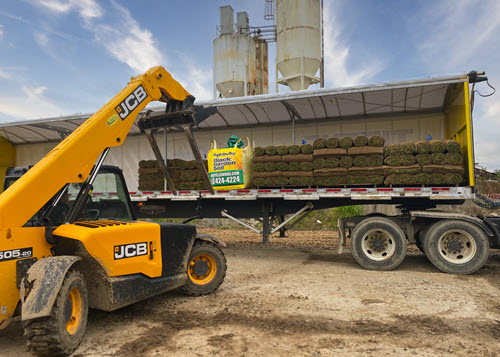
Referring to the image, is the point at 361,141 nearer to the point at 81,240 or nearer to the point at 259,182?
the point at 259,182

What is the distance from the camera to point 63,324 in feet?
10.9

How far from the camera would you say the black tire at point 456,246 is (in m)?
6.98

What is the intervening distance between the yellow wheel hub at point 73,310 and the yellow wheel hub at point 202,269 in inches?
78.4

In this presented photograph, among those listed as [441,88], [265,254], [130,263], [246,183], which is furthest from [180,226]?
[441,88]

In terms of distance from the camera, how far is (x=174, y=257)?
15.7ft

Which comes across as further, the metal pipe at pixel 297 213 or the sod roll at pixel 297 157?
the metal pipe at pixel 297 213

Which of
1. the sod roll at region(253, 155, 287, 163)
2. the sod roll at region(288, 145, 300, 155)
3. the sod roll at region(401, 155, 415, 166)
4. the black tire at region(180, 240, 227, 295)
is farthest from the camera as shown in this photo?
the sod roll at region(253, 155, 287, 163)

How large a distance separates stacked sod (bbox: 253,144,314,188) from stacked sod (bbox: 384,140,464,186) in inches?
64.1

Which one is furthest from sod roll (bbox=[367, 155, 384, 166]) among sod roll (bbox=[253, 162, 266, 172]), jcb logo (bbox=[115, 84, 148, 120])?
jcb logo (bbox=[115, 84, 148, 120])

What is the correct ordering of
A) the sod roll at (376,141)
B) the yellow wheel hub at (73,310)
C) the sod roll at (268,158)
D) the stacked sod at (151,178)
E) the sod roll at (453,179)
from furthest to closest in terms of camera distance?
the stacked sod at (151,178), the sod roll at (268,158), the sod roll at (376,141), the sod roll at (453,179), the yellow wheel hub at (73,310)

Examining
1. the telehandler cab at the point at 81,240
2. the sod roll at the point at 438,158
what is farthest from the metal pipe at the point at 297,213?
the telehandler cab at the point at 81,240

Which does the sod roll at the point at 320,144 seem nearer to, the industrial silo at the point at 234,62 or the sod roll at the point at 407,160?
the sod roll at the point at 407,160

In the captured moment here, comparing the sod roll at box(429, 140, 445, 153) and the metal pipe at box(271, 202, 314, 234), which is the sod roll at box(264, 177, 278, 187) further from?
the sod roll at box(429, 140, 445, 153)

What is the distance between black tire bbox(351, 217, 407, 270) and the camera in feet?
24.2
